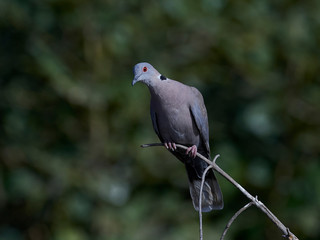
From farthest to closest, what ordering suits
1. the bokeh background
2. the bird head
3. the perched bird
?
the bokeh background → the perched bird → the bird head

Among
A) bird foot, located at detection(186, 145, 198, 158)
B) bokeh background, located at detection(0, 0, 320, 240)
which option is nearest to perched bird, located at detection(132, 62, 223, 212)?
bird foot, located at detection(186, 145, 198, 158)

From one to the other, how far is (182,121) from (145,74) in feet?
1.26

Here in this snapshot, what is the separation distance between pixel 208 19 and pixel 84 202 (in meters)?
1.74

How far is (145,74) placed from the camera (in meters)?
2.94

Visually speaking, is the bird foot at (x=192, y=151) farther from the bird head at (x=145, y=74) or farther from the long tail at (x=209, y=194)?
the bird head at (x=145, y=74)

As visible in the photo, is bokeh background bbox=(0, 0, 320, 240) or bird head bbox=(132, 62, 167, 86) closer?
bird head bbox=(132, 62, 167, 86)

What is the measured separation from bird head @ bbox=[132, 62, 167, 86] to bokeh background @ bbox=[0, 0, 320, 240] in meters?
1.67

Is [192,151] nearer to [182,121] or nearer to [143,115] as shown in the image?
[182,121]

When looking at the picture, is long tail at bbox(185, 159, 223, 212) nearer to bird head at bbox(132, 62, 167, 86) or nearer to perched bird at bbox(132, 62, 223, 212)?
perched bird at bbox(132, 62, 223, 212)

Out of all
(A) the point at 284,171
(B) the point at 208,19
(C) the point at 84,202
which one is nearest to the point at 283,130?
(A) the point at 284,171

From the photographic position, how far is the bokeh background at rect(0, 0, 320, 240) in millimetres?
4754

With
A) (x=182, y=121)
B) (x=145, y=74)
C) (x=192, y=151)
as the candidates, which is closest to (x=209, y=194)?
(x=192, y=151)

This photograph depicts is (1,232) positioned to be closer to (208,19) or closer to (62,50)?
(62,50)

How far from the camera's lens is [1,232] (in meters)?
5.07
